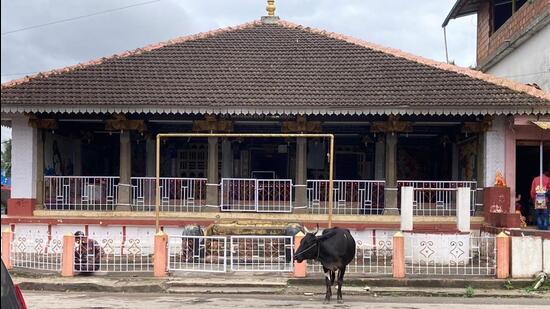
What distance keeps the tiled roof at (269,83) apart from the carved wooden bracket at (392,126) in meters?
0.83

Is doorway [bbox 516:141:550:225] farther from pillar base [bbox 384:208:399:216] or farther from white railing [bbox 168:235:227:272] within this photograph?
white railing [bbox 168:235:227:272]

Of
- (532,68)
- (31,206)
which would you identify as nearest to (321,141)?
(532,68)

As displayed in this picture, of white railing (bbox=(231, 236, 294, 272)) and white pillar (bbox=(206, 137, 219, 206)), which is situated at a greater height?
white pillar (bbox=(206, 137, 219, 206))

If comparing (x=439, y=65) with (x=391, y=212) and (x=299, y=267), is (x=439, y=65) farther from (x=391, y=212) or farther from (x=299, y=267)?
(x=299, y=267)

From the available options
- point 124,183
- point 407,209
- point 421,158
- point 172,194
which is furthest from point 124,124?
point 421,158

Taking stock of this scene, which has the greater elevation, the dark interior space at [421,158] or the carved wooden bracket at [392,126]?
the carved wooden bracket at [392,126]

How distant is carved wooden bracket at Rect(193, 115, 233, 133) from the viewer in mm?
15883

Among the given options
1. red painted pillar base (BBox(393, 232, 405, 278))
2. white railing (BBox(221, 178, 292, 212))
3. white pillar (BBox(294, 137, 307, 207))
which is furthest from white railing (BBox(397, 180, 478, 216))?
red painted pillar base (BBox(393, 232, 405, 278))

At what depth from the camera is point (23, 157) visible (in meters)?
15.9

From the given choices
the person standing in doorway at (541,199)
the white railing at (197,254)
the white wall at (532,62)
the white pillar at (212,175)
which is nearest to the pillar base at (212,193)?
the white pillar at (212,175)

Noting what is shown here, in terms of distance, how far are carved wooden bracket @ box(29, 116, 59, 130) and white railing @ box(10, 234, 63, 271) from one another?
13.2ft

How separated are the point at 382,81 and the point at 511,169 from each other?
3.95 metres

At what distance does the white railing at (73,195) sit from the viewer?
52.7 feet

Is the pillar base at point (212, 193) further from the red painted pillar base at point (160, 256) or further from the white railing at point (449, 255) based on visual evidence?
the white railing at point (449, 255)
